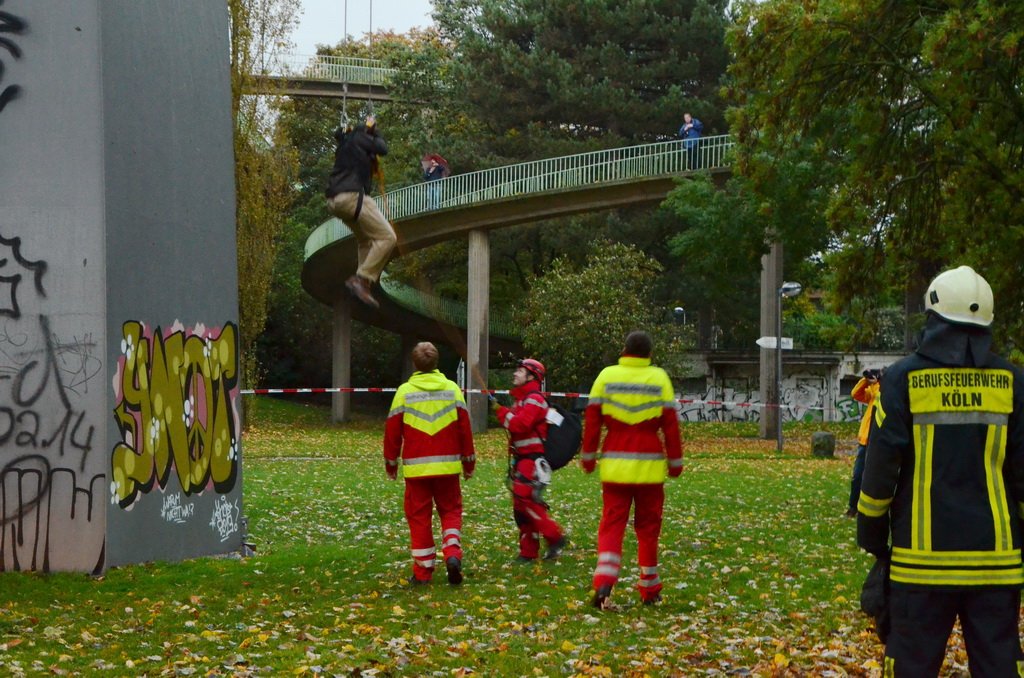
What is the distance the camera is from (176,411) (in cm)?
1205

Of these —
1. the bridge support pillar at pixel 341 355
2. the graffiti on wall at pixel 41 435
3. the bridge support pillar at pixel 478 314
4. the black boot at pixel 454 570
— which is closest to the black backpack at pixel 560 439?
the black boot at pixel 454 570

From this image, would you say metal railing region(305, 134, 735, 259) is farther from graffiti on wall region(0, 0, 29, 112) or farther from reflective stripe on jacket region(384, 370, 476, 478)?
reflective stripe on jacket region(384, 370, 476, 478)

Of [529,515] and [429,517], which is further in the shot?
[529,515]

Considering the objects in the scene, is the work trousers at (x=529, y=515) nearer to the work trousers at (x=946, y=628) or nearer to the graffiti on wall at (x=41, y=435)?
the graffiti on wall at (x=41, y=435)

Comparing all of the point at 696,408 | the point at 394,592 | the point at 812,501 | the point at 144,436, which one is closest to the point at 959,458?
the point at 394,592

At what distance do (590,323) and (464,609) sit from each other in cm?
3049

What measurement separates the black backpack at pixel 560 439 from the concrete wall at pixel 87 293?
3318 millimetres

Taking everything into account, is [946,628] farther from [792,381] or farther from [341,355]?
[792,381]

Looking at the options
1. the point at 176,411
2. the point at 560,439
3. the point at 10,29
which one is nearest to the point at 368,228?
the point at 176,411

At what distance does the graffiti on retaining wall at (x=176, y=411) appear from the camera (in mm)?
11266

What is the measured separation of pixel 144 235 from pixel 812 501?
34.5 ft

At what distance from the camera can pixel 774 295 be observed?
Result: 38125 millimetres

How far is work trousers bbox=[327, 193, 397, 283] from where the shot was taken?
1249cm

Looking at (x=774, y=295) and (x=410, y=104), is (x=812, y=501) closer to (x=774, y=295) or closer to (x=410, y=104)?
(x=774, y=295)
